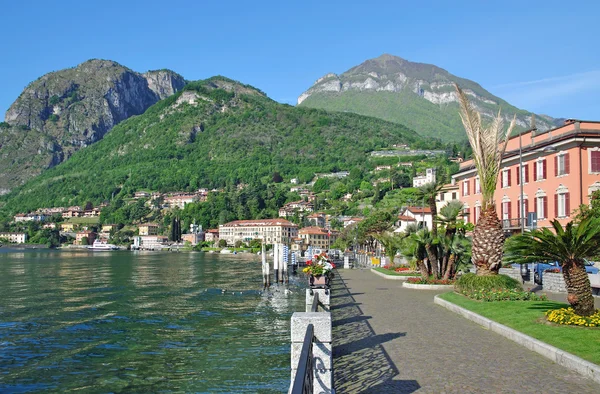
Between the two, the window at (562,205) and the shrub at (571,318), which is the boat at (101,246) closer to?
the window at (562,205)

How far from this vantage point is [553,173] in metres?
39.2

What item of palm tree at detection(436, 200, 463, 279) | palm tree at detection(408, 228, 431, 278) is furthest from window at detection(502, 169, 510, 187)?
palm tree at detection(436, 200, 463, 279)

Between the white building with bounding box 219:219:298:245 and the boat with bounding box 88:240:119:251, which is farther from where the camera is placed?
the boat with bounding box 88:240:119:251

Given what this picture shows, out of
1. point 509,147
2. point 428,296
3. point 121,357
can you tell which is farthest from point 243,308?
point 509,147

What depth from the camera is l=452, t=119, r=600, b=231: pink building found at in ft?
120

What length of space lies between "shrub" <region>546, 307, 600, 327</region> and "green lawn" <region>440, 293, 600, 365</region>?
19 cm

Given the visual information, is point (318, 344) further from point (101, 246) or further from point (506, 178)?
point (101, 246)

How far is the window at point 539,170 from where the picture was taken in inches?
1593

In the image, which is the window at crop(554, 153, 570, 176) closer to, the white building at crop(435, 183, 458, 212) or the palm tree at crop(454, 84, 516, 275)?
the palm tree at crop(454, 84, 516, 275)

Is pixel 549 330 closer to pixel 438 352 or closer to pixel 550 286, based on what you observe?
pixel 438 352

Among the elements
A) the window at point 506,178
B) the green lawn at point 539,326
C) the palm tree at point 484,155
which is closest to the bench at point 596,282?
the palm tree at point 484,155

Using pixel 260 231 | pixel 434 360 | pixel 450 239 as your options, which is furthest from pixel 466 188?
pixel 260 231

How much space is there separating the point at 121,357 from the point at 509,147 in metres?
37.8

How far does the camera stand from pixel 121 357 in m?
17.3
